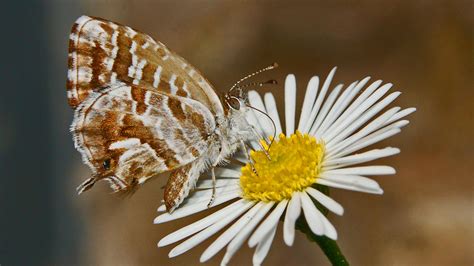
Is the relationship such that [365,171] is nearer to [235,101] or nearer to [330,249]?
[330,249]

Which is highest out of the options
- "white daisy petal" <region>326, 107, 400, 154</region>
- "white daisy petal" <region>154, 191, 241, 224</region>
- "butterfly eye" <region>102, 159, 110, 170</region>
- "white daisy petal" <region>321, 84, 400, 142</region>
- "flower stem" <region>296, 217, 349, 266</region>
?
"butterfly eye" <region>102, 159, 110, 170</region>

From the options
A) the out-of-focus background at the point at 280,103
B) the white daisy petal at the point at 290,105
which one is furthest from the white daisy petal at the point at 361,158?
the out-of-focus background at the point at 280,103

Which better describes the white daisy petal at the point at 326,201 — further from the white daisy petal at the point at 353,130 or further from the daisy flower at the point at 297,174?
the white daisy petal at the point at 353,130

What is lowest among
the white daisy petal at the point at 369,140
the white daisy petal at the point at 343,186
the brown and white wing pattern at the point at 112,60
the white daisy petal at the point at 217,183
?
the white daisy petal at the point at 343,186

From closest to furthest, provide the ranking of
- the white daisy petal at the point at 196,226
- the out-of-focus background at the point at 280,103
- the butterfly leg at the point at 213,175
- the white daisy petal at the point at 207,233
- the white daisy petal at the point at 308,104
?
the white daisy petal at the point at 207,233, the white daisy petal at the point at 196,226, the butterfly leg at the point at 213,175, the white daisy petal at the point at 308,104, the out-of-focus background at the point at 280,103

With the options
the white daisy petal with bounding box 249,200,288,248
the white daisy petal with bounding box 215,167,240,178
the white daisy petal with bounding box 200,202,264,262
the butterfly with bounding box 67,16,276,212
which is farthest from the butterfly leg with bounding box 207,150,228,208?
the white daisy petal with bounding box 249,200,288,248

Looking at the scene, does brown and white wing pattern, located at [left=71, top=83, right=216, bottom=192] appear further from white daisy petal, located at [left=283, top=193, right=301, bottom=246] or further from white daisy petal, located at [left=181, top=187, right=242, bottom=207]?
white daisy petal, located at [left=283, top=193, right=301, bottom=246]

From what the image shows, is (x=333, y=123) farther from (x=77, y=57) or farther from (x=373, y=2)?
(x=373, y=2)

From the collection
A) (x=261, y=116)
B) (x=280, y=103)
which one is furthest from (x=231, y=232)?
(x=280, y=103)
